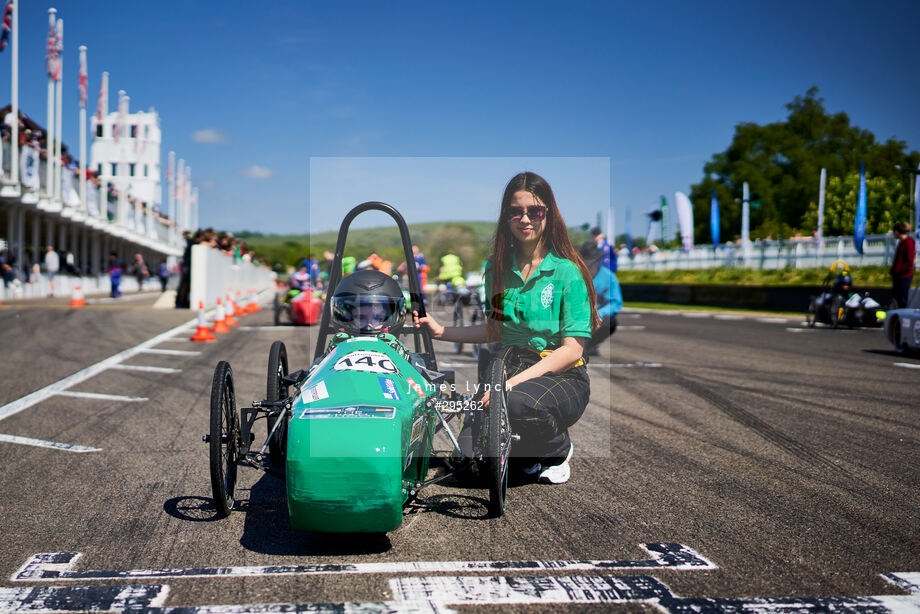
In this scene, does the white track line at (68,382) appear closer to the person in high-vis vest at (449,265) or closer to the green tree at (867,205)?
the person in high-vis vest at (449,265)

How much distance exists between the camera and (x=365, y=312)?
4.21 meters

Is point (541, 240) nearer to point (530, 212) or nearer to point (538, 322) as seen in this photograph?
point (530, 212)

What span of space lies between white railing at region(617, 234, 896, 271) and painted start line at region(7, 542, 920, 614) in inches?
979

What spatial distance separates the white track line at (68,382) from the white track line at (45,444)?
92 centimetres

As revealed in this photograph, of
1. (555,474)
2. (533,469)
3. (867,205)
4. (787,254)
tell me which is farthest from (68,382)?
(867,205)

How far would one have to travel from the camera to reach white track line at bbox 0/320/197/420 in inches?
282

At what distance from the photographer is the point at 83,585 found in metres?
3.14

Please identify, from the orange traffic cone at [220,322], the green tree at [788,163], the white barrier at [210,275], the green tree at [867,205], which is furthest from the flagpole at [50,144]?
the green tree at [788,163]

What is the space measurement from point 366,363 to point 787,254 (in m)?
29.0

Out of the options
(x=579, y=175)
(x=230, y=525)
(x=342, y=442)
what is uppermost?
Result: (x=579, y=175)

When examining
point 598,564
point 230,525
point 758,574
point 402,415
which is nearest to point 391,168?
point 402,415

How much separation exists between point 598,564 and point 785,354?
1010 centimetres

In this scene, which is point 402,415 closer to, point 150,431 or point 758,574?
point 758,574

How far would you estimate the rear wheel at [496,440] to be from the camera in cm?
387
